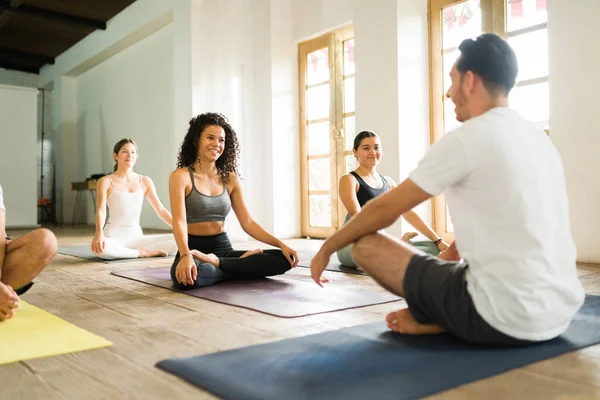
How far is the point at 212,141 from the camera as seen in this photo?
2.75m

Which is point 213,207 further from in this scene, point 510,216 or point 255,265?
point 510,216

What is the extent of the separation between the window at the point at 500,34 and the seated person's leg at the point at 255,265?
2.11m

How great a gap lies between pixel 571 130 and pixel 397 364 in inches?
108

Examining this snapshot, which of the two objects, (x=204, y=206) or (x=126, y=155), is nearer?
(x=204, y=206)

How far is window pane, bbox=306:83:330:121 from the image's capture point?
5.77 metres

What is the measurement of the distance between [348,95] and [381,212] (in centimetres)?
419

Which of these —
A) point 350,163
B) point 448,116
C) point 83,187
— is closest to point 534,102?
point 448,116

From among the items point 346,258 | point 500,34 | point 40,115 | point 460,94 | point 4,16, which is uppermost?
point 4,16

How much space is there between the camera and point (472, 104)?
1.48m

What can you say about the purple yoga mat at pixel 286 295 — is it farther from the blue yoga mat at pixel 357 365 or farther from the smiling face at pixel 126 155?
the smiling face at pixel 126 155

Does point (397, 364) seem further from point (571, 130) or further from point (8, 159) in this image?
point (8, 159)

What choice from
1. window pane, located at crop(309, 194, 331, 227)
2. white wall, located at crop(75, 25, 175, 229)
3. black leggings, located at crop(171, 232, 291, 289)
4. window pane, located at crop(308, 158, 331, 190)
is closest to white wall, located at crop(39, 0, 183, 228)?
white wall, located at crop(75, 25, 175, 229)

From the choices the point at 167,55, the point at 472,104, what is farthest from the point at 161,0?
the point at 472,104

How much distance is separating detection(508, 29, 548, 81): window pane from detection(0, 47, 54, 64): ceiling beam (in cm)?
859
